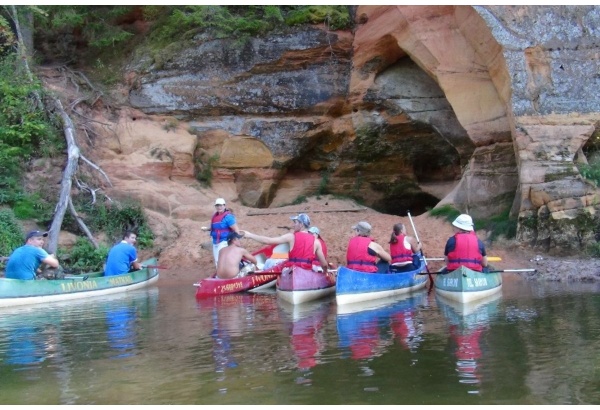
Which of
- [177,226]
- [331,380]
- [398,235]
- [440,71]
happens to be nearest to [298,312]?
[398,235]

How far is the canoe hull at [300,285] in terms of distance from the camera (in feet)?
38.5

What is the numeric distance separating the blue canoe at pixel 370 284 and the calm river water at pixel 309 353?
0.32 meters

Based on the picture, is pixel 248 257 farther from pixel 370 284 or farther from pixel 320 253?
pixel 370 284

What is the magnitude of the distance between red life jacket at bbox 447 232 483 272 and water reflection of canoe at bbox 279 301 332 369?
2.55 metres

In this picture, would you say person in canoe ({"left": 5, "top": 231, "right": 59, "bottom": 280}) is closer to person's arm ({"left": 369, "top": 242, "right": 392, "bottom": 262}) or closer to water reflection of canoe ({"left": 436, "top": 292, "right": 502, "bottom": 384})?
person's arm ({"left": 369, "top": 242, "right": 392, "bottom": 262})

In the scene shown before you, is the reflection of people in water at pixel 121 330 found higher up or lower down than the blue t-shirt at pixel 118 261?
lower down

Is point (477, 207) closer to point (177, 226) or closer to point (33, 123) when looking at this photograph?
point (177, 226)

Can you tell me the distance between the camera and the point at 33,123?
17688 mm

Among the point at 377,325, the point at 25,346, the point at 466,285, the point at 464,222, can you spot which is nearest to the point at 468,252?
the point at 464,222

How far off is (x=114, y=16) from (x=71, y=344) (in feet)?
49.3

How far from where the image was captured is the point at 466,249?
40.4 feet

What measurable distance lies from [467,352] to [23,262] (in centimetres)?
828

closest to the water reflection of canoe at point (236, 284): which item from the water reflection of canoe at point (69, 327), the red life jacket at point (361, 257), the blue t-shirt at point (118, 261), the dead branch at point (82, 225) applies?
the water reflection of canoe at point (69, 327)

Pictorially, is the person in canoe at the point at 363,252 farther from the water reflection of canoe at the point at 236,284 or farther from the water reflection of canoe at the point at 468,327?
the water reflection of canoe at the point at 236,284
